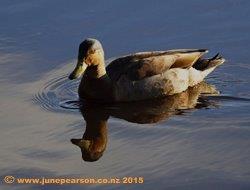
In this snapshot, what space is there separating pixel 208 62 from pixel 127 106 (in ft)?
4.80

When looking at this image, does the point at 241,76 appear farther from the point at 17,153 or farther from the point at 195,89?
the point at 17,153

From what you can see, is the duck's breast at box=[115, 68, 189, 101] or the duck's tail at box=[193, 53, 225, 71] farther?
the duck's tail at box=[193, 53, 225, 71]

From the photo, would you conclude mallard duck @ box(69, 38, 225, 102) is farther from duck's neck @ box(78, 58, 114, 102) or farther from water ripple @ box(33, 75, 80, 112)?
water ripple @ box(33, 75, 80, 112)

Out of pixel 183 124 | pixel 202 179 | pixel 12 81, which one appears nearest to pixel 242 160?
pixel 202 179

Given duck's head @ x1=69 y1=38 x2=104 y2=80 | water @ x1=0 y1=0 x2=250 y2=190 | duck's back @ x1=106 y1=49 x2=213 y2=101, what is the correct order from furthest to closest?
duck's back @ x1=106 y1=49 x2=213 y2=101 < duck's head @ x1=69 y1=38 x2=104 y2=80 < water @ x1=0 y1=0 x2=250 y2=190

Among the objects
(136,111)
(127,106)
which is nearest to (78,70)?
(127,106)

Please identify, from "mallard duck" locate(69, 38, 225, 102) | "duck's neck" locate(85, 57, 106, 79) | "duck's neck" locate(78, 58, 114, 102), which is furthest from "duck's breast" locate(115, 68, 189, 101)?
"duck's neck" locate(85, 57, 106, 79)

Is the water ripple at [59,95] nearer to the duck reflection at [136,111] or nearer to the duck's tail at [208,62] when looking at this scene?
the duck reflection at [136,111]

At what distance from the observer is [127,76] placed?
10953mm

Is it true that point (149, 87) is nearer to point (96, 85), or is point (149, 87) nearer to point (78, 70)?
point (96, 85)

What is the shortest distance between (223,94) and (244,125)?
4.35 feet

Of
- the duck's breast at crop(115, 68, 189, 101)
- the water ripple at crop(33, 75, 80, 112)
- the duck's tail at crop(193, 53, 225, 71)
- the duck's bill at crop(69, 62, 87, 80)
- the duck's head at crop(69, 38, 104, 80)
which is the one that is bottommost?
the water ripple at crop(33, 75, 80, 112)

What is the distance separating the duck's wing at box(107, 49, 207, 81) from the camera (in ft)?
36.0

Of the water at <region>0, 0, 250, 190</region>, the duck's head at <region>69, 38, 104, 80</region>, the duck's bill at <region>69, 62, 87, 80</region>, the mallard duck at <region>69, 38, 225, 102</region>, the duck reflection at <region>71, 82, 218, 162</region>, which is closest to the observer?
the water at <region>0, 0, 250, 190</region>
